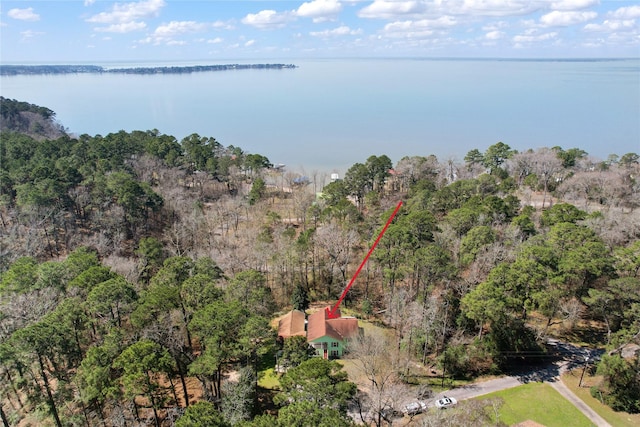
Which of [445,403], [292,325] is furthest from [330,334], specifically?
[445,403]

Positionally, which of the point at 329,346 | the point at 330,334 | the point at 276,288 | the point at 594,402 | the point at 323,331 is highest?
the point at 323,331

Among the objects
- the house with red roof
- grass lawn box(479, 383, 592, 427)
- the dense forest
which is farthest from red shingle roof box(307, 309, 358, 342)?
grass lawn box(479, 383, 592, 427)

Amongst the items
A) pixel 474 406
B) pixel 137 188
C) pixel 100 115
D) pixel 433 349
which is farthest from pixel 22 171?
pixel 100 115

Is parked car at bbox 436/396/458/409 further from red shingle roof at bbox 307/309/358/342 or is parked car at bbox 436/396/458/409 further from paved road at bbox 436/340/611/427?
red shingle roof at bbox 307/309/358/342

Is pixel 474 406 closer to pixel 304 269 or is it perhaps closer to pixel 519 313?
pixel 519 313

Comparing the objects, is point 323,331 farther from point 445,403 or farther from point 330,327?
point 445,403
